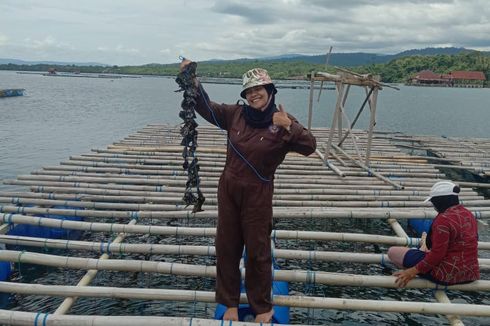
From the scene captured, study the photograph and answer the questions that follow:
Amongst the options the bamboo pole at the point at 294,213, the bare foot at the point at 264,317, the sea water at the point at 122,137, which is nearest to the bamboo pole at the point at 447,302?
the sea water at the point at 122,137

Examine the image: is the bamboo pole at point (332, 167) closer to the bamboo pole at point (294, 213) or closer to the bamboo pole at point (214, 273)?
the bamboo pole at point (294, 213)

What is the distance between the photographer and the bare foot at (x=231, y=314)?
4.29 meters

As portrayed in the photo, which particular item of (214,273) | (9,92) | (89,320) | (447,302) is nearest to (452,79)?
(9,92)

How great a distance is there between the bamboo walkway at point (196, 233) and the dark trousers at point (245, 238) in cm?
41

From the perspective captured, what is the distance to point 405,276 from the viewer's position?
5.11m

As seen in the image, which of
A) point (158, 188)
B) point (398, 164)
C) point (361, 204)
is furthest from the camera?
point (398, 164)

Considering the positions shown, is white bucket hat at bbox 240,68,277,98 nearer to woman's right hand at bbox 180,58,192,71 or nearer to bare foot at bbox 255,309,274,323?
woman's right hand at bbox 180,58,192,71

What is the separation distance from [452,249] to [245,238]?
2637 millimetres

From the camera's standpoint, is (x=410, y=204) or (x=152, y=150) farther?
(x=152, y=150)

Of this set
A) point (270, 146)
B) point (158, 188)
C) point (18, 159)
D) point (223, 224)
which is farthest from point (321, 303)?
point (18, 159)

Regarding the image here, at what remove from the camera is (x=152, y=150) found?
567 inches

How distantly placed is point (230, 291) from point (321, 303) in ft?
3.94

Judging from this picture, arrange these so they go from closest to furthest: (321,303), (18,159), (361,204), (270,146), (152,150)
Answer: (270,146) → (321,303) → (361,204) → (152,150) → (18,159)

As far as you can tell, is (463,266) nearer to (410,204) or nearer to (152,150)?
(410,204)
